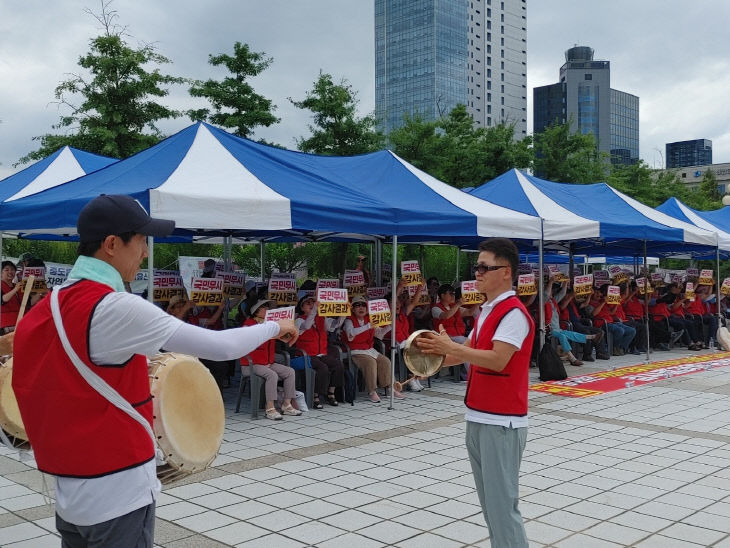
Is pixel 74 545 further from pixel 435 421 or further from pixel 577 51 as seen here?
pixel 577 51

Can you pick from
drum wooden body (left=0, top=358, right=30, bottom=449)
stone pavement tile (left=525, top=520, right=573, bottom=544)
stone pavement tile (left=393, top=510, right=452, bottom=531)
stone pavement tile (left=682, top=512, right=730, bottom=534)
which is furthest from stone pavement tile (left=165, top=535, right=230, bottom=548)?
stone pavement tile (left=682, top=512, right=730, bottom=534)

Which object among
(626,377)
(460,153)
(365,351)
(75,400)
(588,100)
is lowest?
(626,377)

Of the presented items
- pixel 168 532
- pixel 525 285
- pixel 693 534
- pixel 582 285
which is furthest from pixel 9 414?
pixel 582 285

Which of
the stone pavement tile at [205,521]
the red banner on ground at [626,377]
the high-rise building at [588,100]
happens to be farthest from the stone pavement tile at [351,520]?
the high-rise building at [588,100]

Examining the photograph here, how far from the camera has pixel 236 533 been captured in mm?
4551

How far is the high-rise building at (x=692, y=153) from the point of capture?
17738cm

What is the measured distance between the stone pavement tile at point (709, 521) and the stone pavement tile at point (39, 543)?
408 cm

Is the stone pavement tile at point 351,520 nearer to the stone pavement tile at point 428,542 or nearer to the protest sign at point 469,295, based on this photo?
the stone pavement tile at point 428,542

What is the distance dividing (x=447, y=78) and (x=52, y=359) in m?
115

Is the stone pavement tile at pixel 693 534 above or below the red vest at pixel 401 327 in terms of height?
below

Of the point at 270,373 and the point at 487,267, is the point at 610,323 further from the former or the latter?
the point at 487,267

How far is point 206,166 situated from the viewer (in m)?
8.10

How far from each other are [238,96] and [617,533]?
65.0 feet

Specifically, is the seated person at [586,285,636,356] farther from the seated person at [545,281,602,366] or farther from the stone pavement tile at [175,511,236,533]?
the stone pavement tile at [175,511,236,533]
